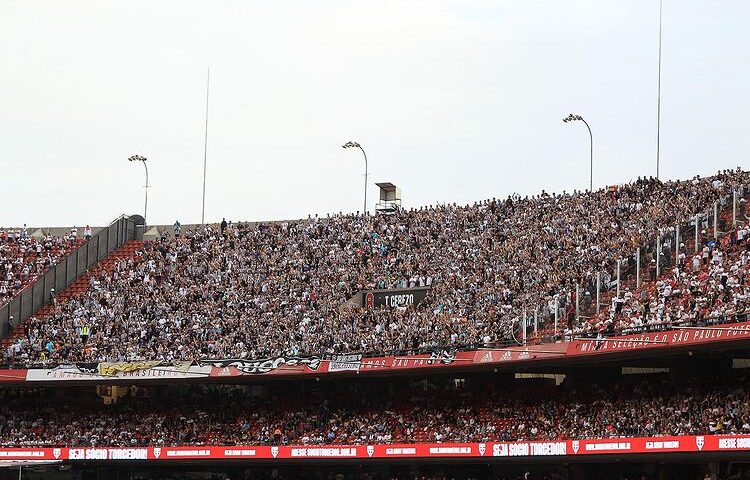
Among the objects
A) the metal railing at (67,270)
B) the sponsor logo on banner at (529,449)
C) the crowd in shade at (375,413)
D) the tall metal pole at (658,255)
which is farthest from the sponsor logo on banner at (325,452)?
the metal railing at (67,270)

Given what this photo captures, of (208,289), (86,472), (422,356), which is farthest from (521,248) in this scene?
(86,472)

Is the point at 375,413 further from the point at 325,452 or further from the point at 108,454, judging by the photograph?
the point at 108,454

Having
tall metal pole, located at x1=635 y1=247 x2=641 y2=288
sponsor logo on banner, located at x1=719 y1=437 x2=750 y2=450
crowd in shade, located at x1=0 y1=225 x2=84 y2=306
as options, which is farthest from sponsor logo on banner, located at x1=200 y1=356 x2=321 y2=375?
sponsor logo on banner, located at x1=719 y1=437 x2=750 y2=450

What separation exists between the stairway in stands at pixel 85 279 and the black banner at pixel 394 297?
63.2ft

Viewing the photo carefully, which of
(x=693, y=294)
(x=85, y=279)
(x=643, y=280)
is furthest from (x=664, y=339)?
(x=85, y=279)

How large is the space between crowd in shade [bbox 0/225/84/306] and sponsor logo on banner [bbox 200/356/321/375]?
61.3 ft

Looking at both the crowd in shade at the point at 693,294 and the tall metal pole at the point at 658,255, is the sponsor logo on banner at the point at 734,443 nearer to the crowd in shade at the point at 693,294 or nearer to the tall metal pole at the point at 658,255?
the crowd in shade at the point at 693,294

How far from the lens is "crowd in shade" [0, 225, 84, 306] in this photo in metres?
73.1

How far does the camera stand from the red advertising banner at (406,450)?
143 ft

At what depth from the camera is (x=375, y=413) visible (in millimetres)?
57500

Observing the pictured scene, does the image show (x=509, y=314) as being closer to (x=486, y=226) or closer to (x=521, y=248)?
(x=521, y=248)

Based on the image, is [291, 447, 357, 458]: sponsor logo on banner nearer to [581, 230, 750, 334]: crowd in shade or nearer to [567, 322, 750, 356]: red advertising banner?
[567, 322, 750, 356]: red advertising banner

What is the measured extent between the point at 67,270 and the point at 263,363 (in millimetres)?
21903

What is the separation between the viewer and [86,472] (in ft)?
209
